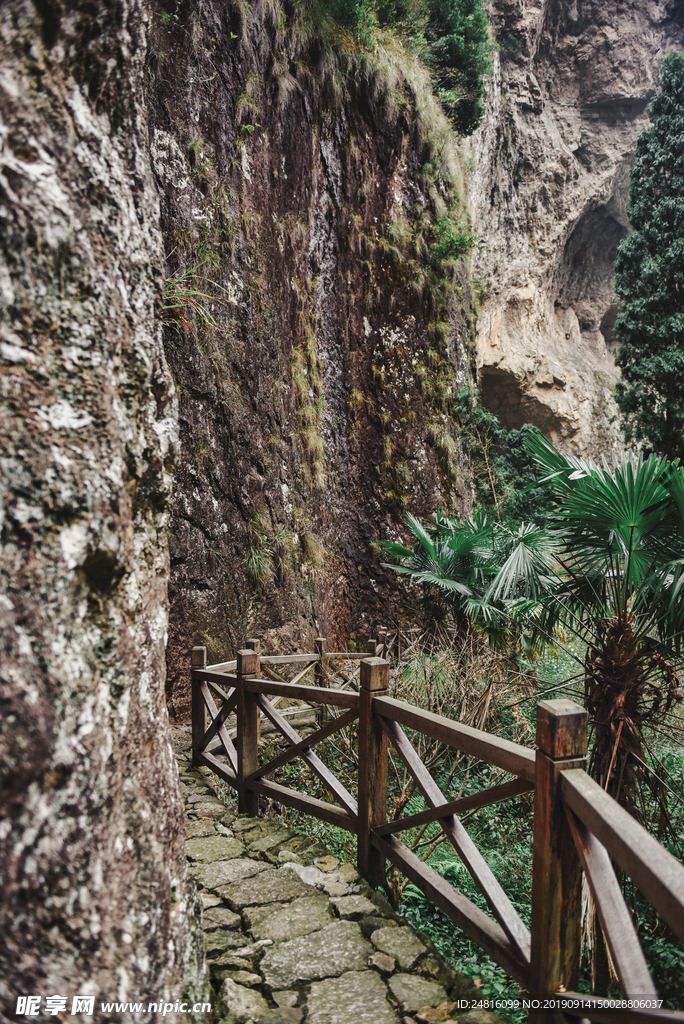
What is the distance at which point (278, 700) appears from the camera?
6520 mm

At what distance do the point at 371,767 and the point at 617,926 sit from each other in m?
1.52

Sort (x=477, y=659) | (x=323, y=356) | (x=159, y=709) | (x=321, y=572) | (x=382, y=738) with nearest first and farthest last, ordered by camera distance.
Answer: (x=159, y=709) → (x=382, y=738) → (x=477, y=659) → (x=321, y=572) → (x=323, y=356)

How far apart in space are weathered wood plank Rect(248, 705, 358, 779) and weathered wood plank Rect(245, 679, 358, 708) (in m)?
0.07

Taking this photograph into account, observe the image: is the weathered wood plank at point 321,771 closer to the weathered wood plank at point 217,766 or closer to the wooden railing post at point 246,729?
the wooden railing post at point 246,729

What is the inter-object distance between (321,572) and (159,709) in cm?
616

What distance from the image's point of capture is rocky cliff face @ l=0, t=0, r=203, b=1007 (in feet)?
4.72

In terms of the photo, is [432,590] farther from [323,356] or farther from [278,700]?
[323,356]

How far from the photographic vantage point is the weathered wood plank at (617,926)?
1.34 metres

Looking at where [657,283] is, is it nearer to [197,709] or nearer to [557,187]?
[557,187]

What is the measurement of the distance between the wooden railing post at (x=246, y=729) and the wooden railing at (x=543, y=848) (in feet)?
2.17

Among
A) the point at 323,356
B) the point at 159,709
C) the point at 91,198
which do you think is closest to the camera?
the point at 91,198

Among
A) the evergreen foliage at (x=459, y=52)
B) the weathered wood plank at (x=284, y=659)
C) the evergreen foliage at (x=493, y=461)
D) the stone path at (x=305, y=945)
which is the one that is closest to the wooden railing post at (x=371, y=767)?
the stone path at (x=305, y=945)

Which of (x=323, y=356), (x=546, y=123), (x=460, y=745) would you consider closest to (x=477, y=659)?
(x=460, y=745)

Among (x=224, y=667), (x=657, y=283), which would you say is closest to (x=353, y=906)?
(x=224, y=667)
